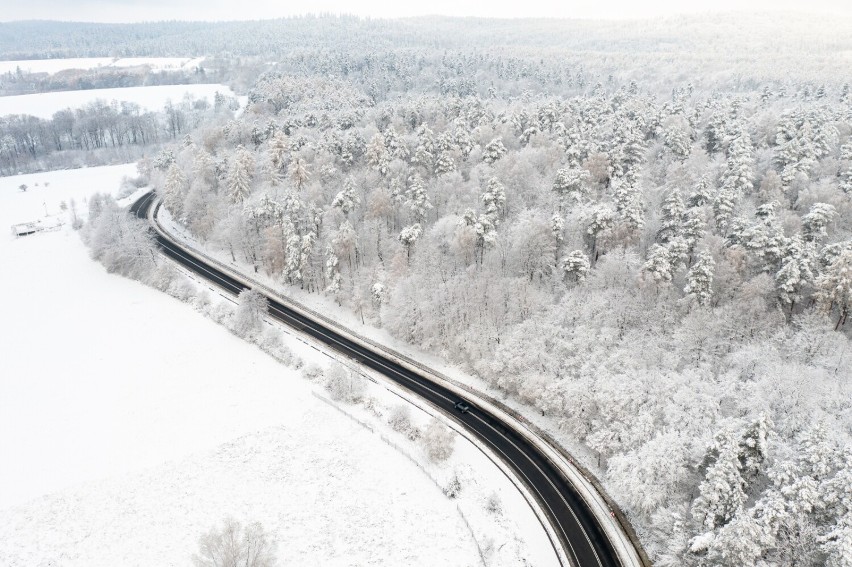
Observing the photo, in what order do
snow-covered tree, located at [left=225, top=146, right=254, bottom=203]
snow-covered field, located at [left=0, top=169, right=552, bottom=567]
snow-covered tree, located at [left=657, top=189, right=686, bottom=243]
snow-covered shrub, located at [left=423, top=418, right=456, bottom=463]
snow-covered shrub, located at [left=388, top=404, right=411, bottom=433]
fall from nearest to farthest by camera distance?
snow-covered field, located at [left=0, top=169, right=552, bottom=567] → snow-covered shrub, located at [left=423, top=418, right=456, bottom=463] → snow-covered shrub, located at [left=388, top=404, right=411, bottom=433] → snow-covered tree, located at [left=657, top=189, right=686, bottom=243] → snow-covered tree, located at [left=225, top=146, right=254, bottom=203]

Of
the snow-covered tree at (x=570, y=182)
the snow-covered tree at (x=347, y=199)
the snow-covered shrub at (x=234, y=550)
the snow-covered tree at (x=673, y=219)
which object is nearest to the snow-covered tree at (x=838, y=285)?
the snow-covered tree at (x=673, y=219)

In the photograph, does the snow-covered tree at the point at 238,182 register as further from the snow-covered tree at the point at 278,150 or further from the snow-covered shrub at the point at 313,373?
the snow-covered shrub at the point at 313,373

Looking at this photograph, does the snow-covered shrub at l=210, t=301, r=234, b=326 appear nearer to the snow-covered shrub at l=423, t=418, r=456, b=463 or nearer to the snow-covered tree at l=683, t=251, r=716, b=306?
the snow-covered shrub at l=423, t=418, r=456, b=463

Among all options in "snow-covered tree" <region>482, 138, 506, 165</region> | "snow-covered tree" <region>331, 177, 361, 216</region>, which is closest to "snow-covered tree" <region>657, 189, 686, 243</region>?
"snow-covered tree" <region>482, 138, 506, 165</region>

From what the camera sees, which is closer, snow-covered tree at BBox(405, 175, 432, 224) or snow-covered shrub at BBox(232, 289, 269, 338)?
snow-covered shrub at BBox(232, 289, 269, 338)

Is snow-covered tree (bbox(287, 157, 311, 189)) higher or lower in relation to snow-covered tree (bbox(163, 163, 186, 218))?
higher

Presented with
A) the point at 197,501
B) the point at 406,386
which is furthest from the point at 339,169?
the point at 197,501

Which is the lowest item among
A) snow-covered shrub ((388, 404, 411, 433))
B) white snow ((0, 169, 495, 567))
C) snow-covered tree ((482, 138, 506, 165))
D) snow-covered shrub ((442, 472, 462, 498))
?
white snow ((0, 169, 495, 567))
